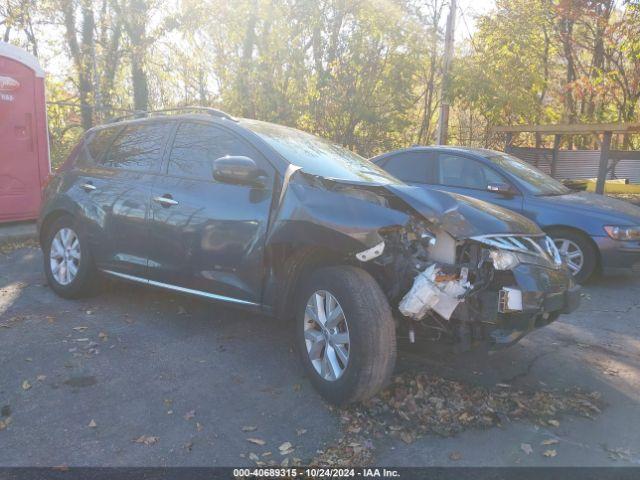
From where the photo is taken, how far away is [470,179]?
7.14 meters

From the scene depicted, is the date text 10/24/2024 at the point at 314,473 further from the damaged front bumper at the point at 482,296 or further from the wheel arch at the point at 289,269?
the wheel arch at the point at 289,269

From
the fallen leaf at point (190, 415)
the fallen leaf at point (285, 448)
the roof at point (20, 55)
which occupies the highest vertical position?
the roof at point (20, 55)

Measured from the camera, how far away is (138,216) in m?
4.69

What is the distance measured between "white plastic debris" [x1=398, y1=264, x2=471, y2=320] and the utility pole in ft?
37.8

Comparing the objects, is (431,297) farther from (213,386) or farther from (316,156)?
(316,156)

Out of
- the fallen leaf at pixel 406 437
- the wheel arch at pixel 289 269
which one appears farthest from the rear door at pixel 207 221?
the fallen leaf at pixel 406 437

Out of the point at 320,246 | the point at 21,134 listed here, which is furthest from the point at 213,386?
the point at 21,134

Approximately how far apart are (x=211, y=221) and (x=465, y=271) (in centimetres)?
183

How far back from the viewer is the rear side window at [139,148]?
4.89 metres

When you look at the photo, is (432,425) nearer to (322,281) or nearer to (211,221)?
(322,281)

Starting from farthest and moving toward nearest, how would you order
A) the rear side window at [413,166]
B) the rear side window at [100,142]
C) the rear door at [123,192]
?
the rear side window at [413,166] → the rear side window at [100,142] → the rear door at [123,192]

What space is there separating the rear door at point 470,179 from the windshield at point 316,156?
2519 millimetres

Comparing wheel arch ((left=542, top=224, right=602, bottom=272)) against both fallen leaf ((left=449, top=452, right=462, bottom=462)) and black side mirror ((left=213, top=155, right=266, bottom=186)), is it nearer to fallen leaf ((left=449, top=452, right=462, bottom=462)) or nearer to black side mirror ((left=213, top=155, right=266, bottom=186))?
black side mirror ((left=213, top=155, right=266, bottom=186))


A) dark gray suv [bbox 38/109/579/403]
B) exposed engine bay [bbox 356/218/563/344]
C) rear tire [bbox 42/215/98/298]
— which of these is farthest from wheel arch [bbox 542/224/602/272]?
rear tire [bbox 42/215/98/298]
